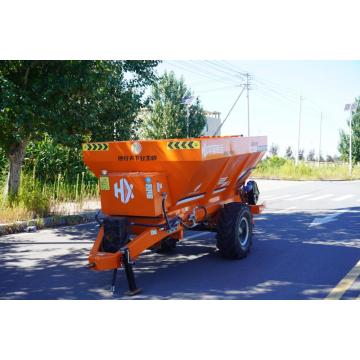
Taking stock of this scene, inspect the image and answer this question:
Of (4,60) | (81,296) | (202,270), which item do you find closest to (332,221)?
(202,270)

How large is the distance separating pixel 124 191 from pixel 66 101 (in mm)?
4693

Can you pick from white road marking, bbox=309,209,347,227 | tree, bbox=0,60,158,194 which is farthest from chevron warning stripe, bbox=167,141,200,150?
white road marking, bbox=309,209,347,227

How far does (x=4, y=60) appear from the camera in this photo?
9125 millimetres

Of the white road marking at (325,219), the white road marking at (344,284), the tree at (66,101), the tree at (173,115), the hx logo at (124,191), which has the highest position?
the tree at (173,115)

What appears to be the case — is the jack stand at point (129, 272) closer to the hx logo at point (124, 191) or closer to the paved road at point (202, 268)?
the paved road at point (202, 268)

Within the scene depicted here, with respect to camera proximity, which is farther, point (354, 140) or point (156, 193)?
point (354, 140)

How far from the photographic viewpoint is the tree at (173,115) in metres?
32.8

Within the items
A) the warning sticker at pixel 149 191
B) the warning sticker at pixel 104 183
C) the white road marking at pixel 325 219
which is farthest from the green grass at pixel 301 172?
the warning sticker at pixel 149 191

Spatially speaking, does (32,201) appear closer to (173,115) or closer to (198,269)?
(198,269)

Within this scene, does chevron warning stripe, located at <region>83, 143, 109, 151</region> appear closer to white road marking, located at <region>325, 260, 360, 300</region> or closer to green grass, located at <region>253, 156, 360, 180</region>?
white road marking, located at <region>325, 260, 360, 300</region>

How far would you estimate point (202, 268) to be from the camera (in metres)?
6.52

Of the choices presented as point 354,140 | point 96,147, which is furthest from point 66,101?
point 354,140

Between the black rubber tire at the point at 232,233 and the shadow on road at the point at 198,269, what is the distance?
16cm

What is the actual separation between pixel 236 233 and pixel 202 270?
904 mm
